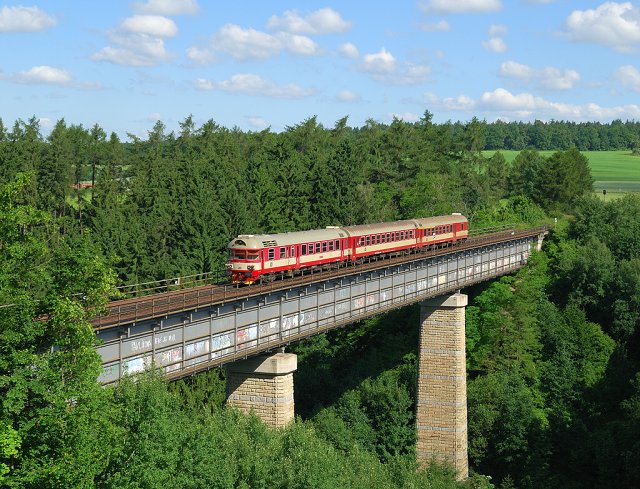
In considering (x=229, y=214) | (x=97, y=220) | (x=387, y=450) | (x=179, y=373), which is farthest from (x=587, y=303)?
(x=179, y=373)

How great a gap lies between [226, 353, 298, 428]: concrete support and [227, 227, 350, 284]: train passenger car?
15.4ft

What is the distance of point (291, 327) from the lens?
4219cm

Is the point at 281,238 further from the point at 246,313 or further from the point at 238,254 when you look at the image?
the point at 246,313

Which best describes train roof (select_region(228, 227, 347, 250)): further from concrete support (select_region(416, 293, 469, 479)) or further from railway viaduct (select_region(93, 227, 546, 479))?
concrete support (select_region(416, 293, 469, 479))

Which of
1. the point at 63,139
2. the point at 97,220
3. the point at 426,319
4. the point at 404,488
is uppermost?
the point at 63,139

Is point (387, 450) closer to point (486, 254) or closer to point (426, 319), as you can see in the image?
point (426, 319)

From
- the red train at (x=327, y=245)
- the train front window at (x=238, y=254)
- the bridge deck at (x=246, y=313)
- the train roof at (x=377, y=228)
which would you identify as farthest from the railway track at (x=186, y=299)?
the train roof at (x=377, y=228)

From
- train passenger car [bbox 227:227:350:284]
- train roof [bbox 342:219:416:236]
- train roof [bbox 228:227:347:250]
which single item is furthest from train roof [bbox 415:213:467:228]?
train passenger car [bbox 227:227:350:284]

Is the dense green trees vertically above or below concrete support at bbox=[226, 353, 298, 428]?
above

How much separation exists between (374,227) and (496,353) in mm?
17404

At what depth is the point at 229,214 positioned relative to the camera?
76750 mm

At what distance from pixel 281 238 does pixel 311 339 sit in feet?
108

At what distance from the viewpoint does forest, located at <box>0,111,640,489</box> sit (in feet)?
74.9

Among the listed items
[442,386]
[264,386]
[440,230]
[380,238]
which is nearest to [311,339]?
[440,230]
